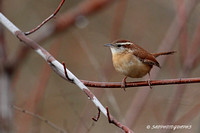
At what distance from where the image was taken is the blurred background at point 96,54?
4.18m

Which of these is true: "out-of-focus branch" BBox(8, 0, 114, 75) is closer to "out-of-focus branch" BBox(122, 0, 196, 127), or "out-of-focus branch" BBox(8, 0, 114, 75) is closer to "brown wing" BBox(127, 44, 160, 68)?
"out-of-focus branch" BBox(122, 0, 196, 127)

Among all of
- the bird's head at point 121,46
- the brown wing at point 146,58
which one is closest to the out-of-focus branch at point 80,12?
the bird's head at point 121,46

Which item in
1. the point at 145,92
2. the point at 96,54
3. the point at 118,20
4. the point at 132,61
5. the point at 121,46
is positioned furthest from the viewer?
the point at 96,54

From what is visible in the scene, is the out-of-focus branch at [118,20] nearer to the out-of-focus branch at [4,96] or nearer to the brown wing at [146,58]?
the brown wing at [146,58]

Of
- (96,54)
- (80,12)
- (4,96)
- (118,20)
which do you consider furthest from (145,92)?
(96,54)

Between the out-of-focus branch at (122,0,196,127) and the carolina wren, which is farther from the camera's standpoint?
the out-of-focus branch at (122,0,196,127)

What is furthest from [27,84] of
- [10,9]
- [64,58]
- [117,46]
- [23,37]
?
[23,37]

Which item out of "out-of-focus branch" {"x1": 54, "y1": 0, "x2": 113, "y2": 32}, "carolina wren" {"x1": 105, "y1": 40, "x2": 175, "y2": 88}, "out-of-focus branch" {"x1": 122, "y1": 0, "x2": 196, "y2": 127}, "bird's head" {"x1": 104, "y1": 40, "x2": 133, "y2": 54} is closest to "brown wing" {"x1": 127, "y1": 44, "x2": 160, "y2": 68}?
"carolina wren" {"x1": 105, "y1": 40, "x2": 175, "y2": 88}

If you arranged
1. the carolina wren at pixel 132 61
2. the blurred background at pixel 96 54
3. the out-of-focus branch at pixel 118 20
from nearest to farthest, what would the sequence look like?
the carolina wren at pixel 132 61
the blurred background at pixel 96 54
the out-of-focus branch at pixel 118 20

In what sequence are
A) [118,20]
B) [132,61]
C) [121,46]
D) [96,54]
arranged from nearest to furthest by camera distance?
[132,61] → [121,46] → [118,20] → [96,54]

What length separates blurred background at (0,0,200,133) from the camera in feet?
13.7

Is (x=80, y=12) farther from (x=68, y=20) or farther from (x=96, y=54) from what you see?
(x=96, y=54)

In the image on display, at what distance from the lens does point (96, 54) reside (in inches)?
288

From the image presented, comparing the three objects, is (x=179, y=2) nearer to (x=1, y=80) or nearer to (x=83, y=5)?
(x=83, y=5)
